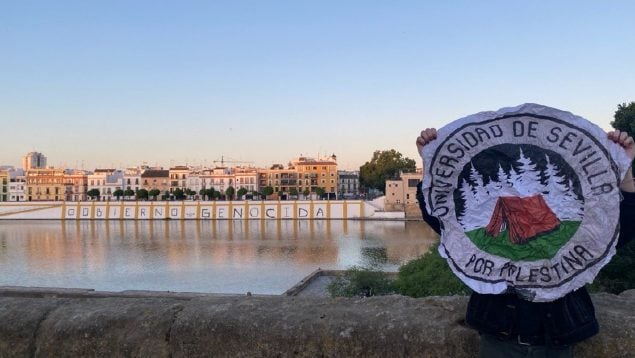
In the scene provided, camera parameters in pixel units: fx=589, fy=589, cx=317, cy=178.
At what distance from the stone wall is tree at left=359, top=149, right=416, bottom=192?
269ft

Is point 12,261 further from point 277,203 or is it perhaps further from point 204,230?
point 277,203

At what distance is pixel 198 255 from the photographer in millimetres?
38250

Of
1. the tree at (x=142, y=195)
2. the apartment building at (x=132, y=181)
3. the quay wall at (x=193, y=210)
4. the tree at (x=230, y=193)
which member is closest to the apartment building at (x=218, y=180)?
the tree at (x=230, y=193)

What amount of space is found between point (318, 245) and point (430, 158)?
41948 mm

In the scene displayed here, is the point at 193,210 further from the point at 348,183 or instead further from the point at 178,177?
the point at 348,183

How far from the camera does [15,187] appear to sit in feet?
366

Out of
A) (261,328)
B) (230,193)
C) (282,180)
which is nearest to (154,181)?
(230,193)

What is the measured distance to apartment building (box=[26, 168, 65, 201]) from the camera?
11106 cm

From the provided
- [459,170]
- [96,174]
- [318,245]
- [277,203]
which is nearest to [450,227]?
[459,170]

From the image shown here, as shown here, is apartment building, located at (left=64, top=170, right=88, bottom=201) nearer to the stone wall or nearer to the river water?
the river water

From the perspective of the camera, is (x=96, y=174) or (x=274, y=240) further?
(x=96, y=174)

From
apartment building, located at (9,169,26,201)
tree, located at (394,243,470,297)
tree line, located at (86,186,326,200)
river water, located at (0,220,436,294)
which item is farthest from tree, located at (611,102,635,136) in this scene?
apartment building, located at (9,169,26,201)

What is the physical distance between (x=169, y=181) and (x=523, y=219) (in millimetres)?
116213

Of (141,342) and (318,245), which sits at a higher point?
(141,342)
